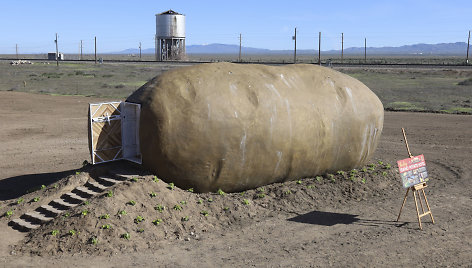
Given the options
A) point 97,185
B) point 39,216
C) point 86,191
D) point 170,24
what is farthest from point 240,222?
point 170,24

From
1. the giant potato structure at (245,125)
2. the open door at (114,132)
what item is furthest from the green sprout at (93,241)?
the open door at (114,132)

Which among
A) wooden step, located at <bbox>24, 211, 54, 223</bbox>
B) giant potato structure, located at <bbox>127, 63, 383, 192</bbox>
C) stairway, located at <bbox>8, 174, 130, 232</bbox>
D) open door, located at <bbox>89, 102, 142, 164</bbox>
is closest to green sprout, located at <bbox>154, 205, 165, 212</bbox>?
giant potato structure, located at <bbox>127, 63, 383, 192</bbox>

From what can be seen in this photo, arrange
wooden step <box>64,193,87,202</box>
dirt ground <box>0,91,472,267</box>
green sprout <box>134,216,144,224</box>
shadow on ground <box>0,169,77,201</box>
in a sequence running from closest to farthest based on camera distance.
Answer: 1. dirt ground <box>0,91,472,267</box>
2. green sprout <box>134,216,144,224</box>
3. wooden step <box>64,193,87,202</box>
4. shadow on ground <box>0,169,77,201</box>

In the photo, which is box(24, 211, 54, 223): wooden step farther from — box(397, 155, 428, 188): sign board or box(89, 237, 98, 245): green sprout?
box(397, 155, 428, 188): sign board

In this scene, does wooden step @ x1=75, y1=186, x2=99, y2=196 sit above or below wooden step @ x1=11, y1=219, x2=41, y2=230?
above

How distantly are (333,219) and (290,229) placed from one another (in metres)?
1.71

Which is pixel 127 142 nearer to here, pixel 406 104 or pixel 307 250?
pixel 307 250

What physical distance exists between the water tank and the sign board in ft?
283

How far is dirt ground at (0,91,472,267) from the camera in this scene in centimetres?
1198

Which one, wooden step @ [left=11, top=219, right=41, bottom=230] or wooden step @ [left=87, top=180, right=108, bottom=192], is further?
wooden step @ [left=87, top=180, right=108, bottom=192]

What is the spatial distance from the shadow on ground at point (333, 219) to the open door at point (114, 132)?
5.67 metres

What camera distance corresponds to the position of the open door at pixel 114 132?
15.5 metres

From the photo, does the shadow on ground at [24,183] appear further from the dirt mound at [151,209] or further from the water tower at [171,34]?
the water tower at [171,34]

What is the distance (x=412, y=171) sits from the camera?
1466cm
